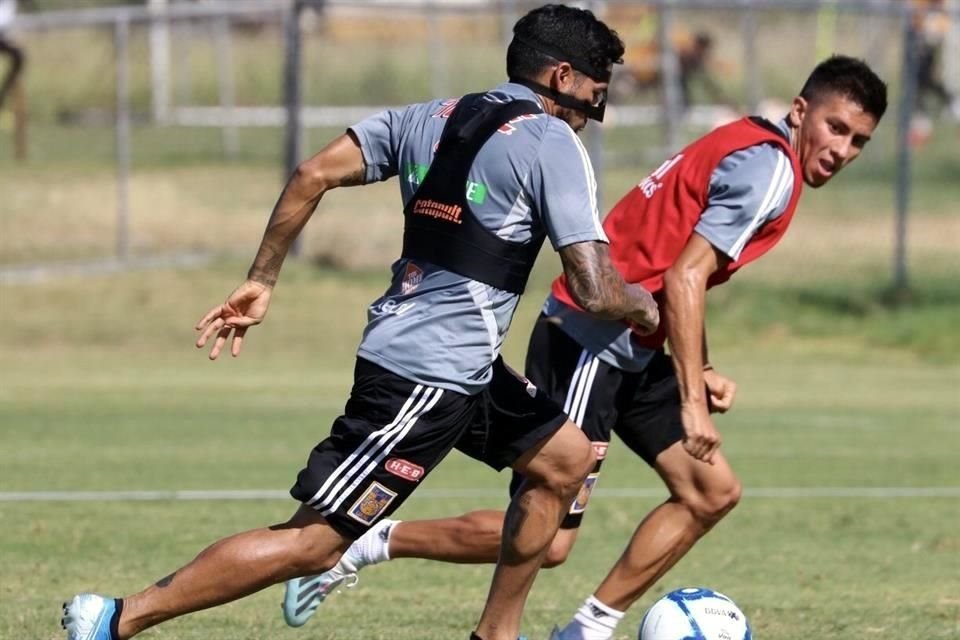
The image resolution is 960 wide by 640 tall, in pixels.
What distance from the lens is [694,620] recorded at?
248 inches

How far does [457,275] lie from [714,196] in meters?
1.23

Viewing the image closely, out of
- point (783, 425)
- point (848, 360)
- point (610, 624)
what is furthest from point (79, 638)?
point (848, 360)

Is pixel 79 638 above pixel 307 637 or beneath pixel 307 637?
above

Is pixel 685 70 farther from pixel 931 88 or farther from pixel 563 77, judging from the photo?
pixel 563 77

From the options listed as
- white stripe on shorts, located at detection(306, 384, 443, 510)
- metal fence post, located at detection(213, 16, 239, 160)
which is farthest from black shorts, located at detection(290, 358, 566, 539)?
metal fence post, located at detection(213, 16, 239, 160)

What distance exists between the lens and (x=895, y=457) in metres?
12.9

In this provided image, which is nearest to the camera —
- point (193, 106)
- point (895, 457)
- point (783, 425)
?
point (895, 457)

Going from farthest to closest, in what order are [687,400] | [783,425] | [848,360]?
[848,360] < [783,425] < [687,400]

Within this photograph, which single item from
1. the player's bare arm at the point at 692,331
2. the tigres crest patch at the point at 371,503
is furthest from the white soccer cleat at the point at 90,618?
the player's bare arm at the point at 692,331

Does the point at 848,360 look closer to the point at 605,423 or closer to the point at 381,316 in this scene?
the point at 605,423

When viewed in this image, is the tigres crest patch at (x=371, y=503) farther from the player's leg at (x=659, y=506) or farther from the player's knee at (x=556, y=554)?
the player's knee at (x=556, y=554)

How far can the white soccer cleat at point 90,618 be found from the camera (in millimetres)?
5984

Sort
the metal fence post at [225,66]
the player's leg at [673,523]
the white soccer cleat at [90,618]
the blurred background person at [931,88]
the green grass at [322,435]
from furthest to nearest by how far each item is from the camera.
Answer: the metal fence post at [225,66], the blurred background person at [931,88], the green grass at [322,435], the player's leg at [673,523], the white soccer cleat at [90,618]

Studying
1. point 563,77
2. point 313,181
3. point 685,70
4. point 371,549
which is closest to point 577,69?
point 563,77
